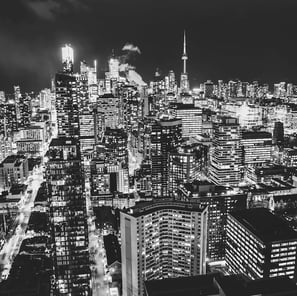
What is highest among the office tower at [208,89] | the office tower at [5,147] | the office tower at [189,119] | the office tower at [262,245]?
the office tower at [208,89]

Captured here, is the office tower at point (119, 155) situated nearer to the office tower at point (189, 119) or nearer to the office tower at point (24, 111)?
the office tower at point (189, 119)

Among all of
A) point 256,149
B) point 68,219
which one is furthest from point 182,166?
point 68,219

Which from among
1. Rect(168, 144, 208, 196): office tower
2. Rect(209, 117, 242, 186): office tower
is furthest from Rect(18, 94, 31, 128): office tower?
Rect(209, 117, 242, 186): office tower

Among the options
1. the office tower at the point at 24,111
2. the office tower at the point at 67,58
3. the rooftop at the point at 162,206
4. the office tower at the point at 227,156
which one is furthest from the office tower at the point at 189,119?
the rooftop at the point at 162,206

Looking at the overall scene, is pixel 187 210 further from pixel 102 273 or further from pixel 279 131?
pixel 279 131

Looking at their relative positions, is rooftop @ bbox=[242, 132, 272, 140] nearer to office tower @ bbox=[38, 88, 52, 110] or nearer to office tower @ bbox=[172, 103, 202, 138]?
office tower @ bbox=[172, 103, 202, 138]

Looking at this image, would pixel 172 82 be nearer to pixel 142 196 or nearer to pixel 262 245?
pixel 142 196
